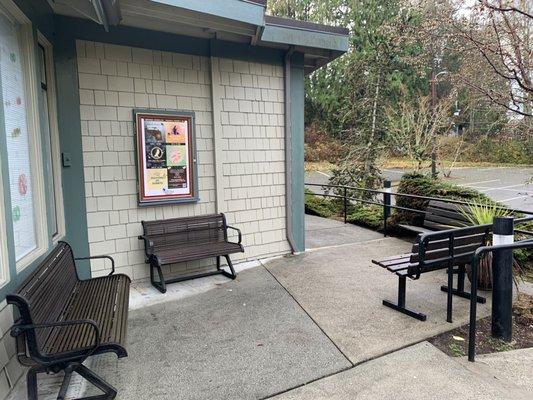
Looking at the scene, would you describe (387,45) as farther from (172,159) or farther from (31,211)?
(31,211)

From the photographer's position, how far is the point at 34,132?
3477 mm

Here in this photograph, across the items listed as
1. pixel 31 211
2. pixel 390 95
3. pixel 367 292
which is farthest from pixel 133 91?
pixel 390 95

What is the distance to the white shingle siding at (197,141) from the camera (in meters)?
4.48

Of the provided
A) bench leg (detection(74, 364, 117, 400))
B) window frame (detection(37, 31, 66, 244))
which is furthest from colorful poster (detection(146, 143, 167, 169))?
bench leg (detection(74, 364, 117, 400))

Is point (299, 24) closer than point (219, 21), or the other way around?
point (219, 21)

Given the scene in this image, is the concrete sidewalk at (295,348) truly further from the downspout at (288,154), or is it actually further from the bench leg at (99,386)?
the downspout at (288,154)

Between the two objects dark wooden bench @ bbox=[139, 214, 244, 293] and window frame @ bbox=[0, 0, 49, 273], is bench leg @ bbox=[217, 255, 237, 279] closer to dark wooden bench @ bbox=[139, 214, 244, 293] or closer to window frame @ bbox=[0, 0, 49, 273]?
dark wooden bench @ bbox=[139, 214, 244, 293]

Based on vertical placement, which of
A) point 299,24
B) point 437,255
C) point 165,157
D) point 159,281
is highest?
point 299,24

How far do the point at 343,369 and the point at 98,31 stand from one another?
4149 millimetres

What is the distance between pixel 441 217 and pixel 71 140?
5.07 meters

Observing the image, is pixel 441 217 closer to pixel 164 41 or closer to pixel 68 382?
pixel 164 41

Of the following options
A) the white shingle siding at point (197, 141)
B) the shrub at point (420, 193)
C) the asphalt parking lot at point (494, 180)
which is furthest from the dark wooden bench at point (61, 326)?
the asphalt parking lot at point (494, 180)

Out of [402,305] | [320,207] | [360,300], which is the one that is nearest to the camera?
[402,305]

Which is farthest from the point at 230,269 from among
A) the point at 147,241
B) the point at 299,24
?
the point at 299,24
